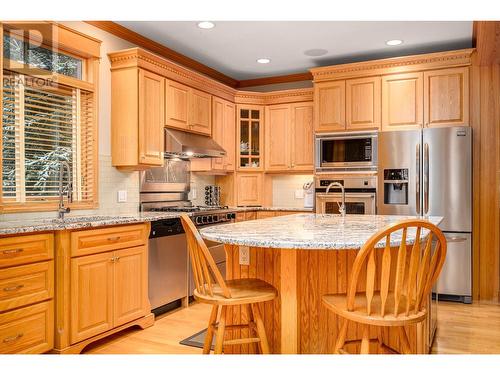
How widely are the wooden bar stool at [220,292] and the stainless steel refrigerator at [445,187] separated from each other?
269 cm

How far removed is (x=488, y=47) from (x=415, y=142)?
1095 mm

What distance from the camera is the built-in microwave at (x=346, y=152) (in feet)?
15.4

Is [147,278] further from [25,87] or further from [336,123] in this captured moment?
[336,123]

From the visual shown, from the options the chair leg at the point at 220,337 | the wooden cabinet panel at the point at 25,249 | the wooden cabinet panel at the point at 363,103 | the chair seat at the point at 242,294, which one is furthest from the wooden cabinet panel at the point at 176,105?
the chair leg at the point at 220,337

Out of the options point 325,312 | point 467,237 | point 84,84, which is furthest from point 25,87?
point 467,237

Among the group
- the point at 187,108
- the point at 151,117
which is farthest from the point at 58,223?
the point at 187,108

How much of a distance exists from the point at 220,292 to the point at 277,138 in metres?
3.71

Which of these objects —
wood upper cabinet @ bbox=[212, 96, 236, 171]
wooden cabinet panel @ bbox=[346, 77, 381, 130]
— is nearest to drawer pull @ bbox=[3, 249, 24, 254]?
wood upper cabinet @ bbox=[212, 96, 236, 171]

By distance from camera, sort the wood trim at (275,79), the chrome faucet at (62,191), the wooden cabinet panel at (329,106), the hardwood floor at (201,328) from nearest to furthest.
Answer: the hardwood floor at (201,328) → the chrome faucet at (62,191) → the wooden cabinet panel at (329,106) → the wood trim at (275,79)

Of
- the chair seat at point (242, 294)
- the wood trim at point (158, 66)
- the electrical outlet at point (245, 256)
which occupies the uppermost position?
the wood trim at point (158, 66)

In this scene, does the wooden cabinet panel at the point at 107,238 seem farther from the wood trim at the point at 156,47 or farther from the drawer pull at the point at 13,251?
the wood trim at the point at 156,47

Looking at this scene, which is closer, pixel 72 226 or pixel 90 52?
pixel 72 226

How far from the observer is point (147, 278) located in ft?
11.6
